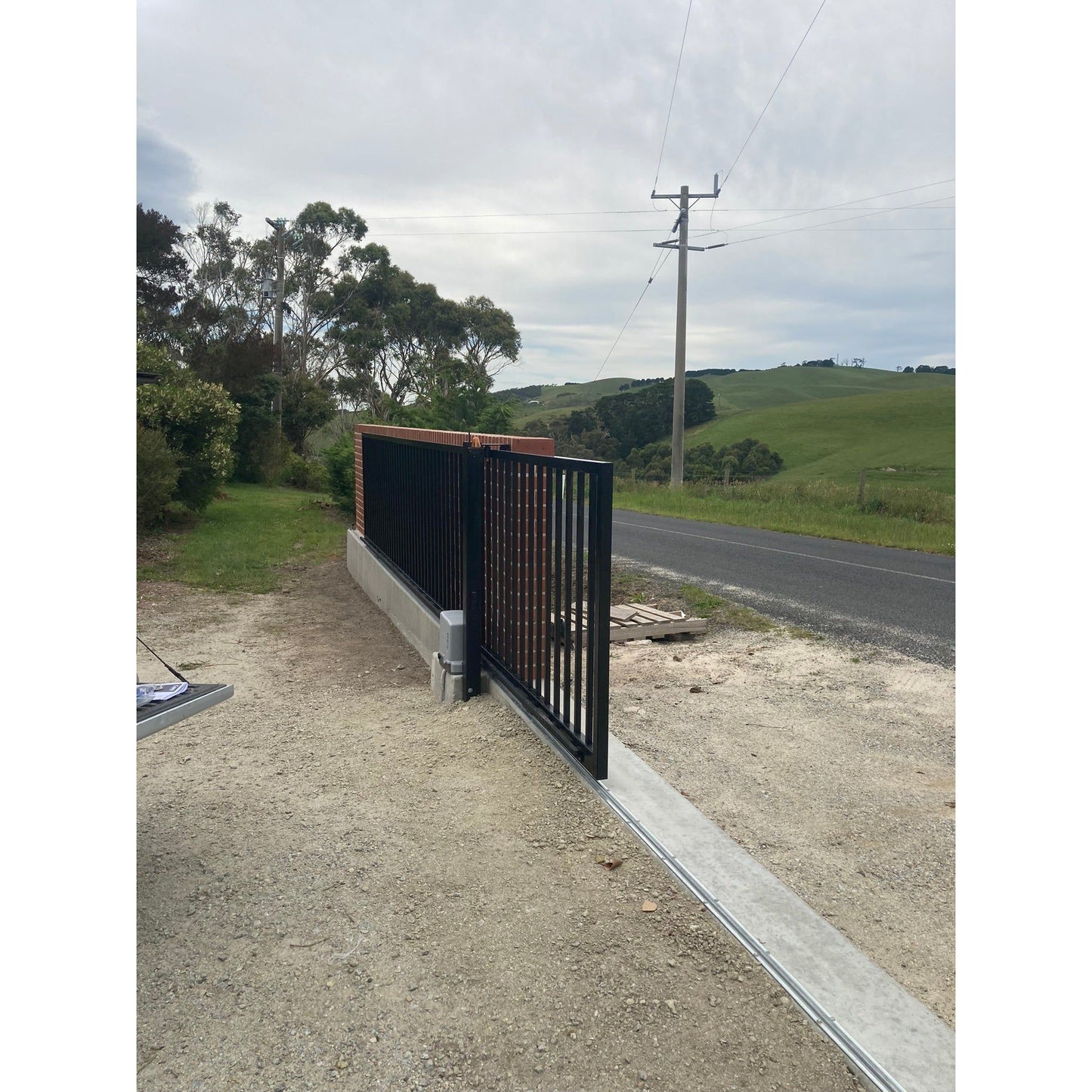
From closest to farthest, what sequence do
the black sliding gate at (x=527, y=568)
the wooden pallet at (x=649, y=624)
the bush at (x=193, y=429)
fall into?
the black sliding gate at (x=527, y=568) → the wooden pallet at (x=649, y=624) → the bush at (x=193, y=429)

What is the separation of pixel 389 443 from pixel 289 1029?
7.04 meters

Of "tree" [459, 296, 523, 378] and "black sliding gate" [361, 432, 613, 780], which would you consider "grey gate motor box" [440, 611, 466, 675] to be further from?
"tree" [459, 296, 523, 378]

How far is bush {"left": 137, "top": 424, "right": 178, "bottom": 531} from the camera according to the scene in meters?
13.9

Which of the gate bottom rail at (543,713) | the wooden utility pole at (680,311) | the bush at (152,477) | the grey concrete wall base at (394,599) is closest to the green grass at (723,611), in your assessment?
the grey concrete wall base at (394,599)

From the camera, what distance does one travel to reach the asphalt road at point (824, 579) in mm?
8109

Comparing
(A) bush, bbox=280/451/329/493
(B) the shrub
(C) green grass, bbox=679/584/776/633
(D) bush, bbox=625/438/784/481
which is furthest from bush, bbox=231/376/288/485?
(D) bush, bbox=625/438/784/481

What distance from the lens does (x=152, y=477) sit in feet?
46.1

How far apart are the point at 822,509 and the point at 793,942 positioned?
63.0ft

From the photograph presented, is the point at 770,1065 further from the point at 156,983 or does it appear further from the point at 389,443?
the point at 389,443

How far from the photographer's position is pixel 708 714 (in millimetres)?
5457

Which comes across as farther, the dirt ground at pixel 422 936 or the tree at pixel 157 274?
the tree at pixel 157 274

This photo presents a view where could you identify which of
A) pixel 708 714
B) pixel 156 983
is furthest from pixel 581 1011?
pixel 708 714

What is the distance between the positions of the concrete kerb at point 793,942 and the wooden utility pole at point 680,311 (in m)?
24.5

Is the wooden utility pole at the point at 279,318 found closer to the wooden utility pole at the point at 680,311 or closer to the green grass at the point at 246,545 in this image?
the green grass at the point at 246,545
